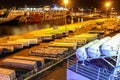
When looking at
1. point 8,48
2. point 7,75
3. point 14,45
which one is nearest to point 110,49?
point 7,75

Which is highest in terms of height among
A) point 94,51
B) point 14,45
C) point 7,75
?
point 94,51

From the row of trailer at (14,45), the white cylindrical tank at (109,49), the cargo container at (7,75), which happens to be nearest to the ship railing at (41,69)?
the cargo container at (7,75)

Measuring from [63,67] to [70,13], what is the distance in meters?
104

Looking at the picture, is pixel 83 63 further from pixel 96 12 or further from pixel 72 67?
pixel 96 12

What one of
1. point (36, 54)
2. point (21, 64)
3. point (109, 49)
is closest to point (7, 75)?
point (21, 64)

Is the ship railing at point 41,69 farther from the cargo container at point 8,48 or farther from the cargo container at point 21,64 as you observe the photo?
the cargo container at point 8,48

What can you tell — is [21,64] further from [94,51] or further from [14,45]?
[94,51]

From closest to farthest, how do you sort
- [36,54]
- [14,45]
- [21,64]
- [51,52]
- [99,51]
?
[99,51] → [21,64] → [51,52] → [36,54] → [14,45]

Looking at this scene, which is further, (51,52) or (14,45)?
(14,45)

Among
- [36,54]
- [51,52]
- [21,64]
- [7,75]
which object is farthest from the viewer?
[36,54]

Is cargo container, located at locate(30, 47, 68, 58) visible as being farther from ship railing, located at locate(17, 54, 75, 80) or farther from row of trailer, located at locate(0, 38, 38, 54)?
row of trailer, located at locate(0, 38, 38, 54)

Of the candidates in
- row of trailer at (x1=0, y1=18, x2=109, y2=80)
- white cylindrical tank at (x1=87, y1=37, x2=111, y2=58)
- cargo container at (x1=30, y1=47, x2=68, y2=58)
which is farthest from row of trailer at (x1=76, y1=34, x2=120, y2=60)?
cargo container at (x1=30, y1=47, x2=68, y2=58)

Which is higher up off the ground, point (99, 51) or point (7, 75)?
point (99, 51)

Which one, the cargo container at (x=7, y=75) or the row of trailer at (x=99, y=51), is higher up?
the row of trailer at (x=99, y=51)
